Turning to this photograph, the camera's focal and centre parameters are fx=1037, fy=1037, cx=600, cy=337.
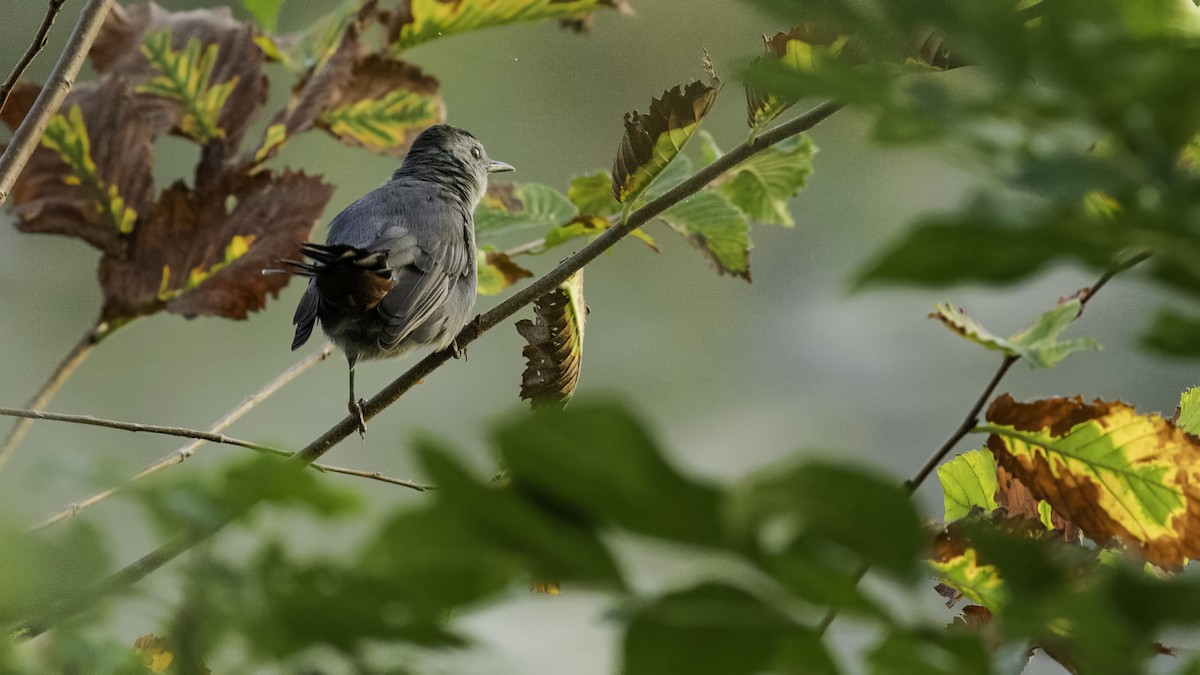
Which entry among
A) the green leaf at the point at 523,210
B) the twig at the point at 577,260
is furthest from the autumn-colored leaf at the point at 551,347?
the green leaf at the point at 523,210

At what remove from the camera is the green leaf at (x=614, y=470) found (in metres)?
0.17

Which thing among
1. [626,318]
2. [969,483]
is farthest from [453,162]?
[969,483]

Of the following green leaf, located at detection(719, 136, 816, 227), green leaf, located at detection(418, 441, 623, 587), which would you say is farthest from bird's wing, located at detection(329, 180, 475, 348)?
green leaf, located at detection(418, 441, 623, 587)

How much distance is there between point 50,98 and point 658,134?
0.35m

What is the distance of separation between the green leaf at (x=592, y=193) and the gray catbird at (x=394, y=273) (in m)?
0.36

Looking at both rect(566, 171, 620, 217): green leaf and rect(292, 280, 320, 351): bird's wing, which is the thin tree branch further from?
rect(292, 280, 320, 351): bird's wing

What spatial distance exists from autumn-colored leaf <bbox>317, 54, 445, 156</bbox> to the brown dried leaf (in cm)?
15

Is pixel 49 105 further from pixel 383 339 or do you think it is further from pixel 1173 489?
pixel 383 339

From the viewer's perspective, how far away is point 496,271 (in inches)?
37.0

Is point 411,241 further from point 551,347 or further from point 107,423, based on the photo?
point 107,423

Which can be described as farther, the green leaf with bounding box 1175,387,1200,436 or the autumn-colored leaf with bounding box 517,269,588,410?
the autumn-colored leaf with bounding box 517,269,588,410

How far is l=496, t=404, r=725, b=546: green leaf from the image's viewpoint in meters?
0.17

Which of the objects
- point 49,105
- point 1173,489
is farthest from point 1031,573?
point 49,105

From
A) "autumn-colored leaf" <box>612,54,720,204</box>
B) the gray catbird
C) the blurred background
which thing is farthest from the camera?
the blurred background
